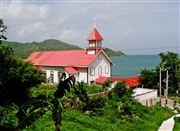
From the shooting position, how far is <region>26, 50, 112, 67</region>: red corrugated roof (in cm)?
4397

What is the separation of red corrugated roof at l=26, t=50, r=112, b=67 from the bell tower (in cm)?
73

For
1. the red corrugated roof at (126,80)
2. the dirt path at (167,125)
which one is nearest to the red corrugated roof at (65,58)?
the red corrugated roof at (126,80)

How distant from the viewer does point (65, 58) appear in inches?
1859

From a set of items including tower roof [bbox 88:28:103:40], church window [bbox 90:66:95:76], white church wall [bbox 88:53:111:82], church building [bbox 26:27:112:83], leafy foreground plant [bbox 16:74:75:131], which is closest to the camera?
leafy foreground plant [bbox 16:74:75:131]

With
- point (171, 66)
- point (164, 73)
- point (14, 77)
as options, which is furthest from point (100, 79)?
point (14, 77)

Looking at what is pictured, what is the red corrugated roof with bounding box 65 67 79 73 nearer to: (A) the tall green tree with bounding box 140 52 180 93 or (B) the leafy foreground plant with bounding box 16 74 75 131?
(A) the tall green tree with bounding box 140 52 180 93

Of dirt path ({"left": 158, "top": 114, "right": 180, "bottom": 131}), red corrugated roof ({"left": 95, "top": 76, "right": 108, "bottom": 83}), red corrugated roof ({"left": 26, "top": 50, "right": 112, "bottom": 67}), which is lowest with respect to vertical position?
dirt path ({"left": 158, "top": 114, "right": 180, "bottom": 131})

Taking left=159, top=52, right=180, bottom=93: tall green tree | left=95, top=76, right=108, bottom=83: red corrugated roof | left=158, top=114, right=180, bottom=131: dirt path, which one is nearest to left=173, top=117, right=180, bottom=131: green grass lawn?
left=158, top=114, right=180, bottom=131: dirt path

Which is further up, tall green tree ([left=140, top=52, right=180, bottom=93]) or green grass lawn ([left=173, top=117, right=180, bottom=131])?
tall green tree ([left=140, top=52, right=180, bottom=93])

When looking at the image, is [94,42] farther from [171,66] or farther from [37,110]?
[37,110]

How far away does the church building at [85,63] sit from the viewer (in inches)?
1711

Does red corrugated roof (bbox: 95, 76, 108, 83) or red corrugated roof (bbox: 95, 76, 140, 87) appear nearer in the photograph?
red corrugated roof (bbox: 95, 76, 140, 87)

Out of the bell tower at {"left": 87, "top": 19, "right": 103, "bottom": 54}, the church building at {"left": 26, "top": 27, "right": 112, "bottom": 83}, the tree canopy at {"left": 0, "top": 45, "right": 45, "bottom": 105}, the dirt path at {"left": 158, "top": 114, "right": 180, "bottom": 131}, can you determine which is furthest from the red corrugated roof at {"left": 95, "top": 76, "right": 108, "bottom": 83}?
the tree canopy at {"left": 0, "top": 45, "right": 45, "bottom": 105}

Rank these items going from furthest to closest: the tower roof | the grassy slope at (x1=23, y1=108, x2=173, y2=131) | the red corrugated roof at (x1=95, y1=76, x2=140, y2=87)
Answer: the tower roof → the red corrugated roof at (x1=95, y1=76, x2=140, y2=87) → the grassy slope at (x1=23, y1=108, x2=173, y2=131)
